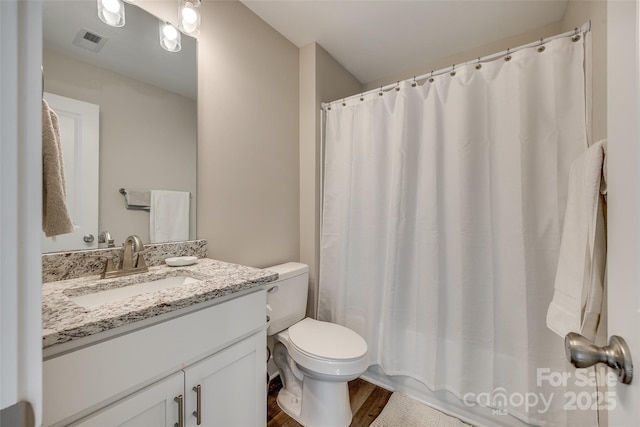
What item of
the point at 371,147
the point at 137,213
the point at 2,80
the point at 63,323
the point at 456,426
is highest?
the point at 371,147

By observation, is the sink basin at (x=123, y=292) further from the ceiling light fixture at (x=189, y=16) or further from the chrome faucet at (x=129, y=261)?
the ceiling light fixture at (x=189, y=16)

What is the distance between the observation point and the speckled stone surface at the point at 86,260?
0.94 m

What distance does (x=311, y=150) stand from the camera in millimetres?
1912

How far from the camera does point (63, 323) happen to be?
61 centimetres

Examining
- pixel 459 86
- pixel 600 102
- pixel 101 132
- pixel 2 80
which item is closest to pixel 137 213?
pixel 101 132

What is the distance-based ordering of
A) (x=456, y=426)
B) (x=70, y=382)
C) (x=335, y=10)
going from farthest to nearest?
(x=335, y=10) → (x=456, y=426) → (x=70, y=382)

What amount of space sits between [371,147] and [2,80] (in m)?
1.64

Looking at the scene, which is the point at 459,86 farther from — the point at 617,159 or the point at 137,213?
the point at 137,213

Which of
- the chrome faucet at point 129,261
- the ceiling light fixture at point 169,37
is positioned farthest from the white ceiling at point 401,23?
the chrome faucet at point 129,261

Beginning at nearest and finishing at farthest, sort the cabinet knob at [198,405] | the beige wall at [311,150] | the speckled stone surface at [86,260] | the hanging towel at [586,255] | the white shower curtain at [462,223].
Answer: the hanging towel at [586,255] → the cabinet knob at [198,405] → the speckled stone surface at [86,260] → the white shower curtain at [462,223] → the beige wall at [311,150]

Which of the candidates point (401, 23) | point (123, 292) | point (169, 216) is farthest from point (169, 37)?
point (401, 23)

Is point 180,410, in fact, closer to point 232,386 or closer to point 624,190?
point 232,386

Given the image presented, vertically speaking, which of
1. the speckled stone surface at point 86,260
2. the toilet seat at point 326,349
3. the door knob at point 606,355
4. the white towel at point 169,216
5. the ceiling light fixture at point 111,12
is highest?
the ceiling light fixture at point 111,12

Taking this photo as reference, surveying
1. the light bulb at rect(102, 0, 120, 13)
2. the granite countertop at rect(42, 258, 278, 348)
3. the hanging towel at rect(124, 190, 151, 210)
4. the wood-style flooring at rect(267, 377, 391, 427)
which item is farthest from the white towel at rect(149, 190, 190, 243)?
the wood-style flooring at rect(267, 377, 391, 427)
